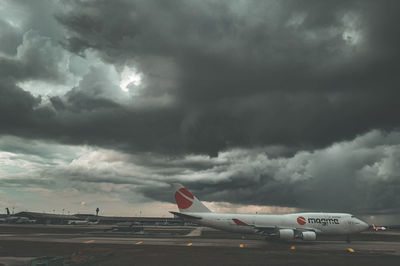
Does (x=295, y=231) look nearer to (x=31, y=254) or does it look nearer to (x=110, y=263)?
(x=110, y=263)

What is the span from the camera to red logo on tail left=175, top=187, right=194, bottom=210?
51.0 metres

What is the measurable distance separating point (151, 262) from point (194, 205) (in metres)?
27.0

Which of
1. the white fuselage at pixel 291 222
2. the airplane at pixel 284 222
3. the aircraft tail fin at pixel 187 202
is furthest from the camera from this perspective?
the aircraft tail fin at pixel 187 202

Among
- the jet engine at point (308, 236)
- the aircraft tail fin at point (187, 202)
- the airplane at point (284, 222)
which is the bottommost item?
the jet engine at point (308, 236)

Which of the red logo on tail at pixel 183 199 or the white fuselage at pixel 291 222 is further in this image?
the red logo on tail at pixel 183 199

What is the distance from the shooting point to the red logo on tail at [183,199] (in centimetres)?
5102

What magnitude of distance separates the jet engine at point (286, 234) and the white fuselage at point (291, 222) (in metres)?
3.09

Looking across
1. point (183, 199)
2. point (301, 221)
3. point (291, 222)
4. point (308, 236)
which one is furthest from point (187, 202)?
point (308, 236)

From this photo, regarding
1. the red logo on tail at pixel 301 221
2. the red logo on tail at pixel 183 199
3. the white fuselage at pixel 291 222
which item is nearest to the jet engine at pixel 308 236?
the white fuselage at pixel 291 222

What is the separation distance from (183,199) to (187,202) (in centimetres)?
88

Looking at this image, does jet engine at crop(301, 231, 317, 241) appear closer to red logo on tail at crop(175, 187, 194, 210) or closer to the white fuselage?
the white fuselage

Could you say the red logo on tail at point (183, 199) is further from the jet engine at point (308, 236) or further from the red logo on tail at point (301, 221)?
the jet engine at point (308, 236)

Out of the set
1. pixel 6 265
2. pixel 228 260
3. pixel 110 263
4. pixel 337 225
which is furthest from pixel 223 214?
pixel 6 265

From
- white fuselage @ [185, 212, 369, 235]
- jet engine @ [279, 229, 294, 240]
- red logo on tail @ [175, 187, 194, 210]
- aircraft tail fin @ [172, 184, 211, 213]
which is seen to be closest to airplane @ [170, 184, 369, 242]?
white fuselage @ [185, 212, 369, 235]
